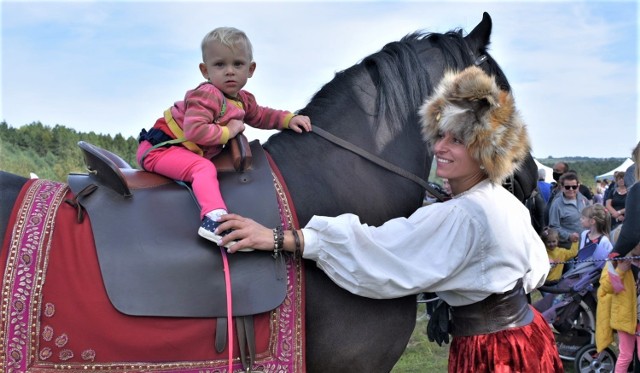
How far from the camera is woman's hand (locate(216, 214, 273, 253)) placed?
6.12ft

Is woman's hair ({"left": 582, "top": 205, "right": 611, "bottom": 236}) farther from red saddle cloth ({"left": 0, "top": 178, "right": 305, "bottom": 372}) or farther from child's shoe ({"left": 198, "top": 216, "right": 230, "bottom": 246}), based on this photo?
child's shoe ({"left": 198, "top": 216, "right": 230, "bottom": 246})

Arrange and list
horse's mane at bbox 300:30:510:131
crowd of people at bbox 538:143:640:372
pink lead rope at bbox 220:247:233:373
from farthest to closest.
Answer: crowd of people at bbox 538:143:640:372 < horse's mane at bbox 300:30:510:131 < pink lead rope at bbox 220:247:233:373

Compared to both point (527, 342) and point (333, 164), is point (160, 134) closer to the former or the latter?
point (333, 164)

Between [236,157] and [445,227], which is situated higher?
[236,157]

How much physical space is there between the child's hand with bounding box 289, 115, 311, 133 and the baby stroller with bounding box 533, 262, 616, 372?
124 inches

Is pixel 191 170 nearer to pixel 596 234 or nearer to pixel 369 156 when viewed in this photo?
pixel 369 156

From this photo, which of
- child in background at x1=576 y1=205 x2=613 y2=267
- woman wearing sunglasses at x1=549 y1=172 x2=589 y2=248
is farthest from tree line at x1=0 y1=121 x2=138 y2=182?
child in background at x1=576 y1=205 x2=613 y2=267

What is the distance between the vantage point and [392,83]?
2422 millimetres

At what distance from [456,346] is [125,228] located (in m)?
1.30

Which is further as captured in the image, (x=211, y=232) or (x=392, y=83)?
(x=392, y=83)

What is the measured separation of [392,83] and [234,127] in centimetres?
70

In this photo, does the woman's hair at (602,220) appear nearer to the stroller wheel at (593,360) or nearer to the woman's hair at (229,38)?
the stroller wheel at (593,360)

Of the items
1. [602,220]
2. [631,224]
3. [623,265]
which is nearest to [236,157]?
[631,224]

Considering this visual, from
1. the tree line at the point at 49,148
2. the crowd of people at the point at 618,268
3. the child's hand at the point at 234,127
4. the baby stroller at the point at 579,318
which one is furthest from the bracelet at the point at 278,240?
the tree line at the point at 49,148
